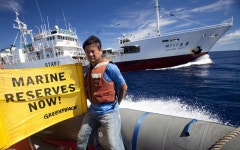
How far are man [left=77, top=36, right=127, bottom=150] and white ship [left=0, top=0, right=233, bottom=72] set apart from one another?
27764mm

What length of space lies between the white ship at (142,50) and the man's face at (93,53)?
91.0 feet

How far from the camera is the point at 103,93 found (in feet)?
8.73

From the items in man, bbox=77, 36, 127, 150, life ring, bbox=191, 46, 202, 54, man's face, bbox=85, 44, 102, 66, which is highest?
life ring, bbox=191, 46, 202, 54

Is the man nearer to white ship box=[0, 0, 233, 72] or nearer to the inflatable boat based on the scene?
the inflatable boat

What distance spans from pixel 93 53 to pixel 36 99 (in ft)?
4.09

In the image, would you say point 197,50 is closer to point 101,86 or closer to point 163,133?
→ point 163,133

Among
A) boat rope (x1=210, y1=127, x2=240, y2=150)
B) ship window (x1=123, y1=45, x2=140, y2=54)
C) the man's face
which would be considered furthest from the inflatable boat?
ship window (x1=123, y1=45, x2=140, y2=54)

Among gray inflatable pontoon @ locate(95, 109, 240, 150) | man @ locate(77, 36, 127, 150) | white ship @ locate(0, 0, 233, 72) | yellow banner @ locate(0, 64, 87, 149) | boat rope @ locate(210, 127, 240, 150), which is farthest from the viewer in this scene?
white ship @ locate(0, 0, 233, 72)

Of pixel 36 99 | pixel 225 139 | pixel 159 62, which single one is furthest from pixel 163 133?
pixel 159 62

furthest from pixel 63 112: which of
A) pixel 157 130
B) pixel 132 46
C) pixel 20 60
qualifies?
pixel 20 60

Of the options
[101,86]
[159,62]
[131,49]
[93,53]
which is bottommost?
[159,62]

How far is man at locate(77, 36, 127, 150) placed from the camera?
8.51ft

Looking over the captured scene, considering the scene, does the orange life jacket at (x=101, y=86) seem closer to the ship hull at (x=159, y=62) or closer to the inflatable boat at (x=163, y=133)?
the inflatable boat at (x=163, y=133)

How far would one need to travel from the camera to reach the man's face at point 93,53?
8.63 feet
